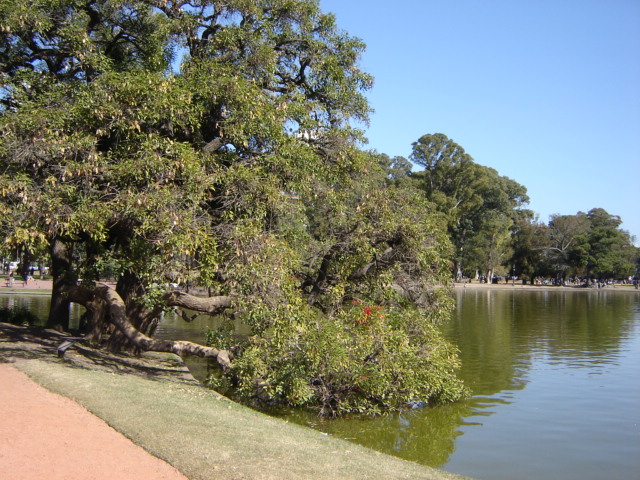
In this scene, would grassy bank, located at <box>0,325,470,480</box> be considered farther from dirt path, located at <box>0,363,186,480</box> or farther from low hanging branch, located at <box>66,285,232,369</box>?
low hanging branch, located at <box>66,285,232,369</box>

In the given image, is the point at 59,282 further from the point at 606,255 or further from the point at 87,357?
the point at 606,255

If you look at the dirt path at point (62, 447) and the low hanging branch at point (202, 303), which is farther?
the low hanging branch at point (202, 303)

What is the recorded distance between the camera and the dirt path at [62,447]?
6172mm

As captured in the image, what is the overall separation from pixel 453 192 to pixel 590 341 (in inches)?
2031

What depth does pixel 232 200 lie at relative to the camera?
41.2ft

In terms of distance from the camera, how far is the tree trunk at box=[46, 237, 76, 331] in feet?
55.5

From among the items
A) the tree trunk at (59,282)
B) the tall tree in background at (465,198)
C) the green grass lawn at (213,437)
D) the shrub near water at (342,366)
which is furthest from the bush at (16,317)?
the tall tree in background at (465,198)

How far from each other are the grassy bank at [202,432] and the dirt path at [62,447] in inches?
7.9

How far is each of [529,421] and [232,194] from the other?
25.2ft

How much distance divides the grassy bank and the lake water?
6.87 feet

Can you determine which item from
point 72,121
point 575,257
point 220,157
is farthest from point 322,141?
point 575,257

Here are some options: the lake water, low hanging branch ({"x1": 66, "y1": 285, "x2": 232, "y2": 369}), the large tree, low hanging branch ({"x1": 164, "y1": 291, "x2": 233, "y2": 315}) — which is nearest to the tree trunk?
the large tree

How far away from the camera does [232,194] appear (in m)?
12.8

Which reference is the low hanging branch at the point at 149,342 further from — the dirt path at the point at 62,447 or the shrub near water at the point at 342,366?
the dirt path at the point at 62,447
